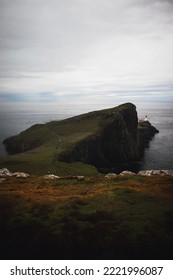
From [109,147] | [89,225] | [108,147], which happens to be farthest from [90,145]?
[89,225]

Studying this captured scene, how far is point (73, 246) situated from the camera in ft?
59.1

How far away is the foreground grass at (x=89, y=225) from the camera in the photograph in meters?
17.4

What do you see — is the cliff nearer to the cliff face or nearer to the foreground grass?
the cliff face

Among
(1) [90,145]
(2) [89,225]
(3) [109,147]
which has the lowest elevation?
(3) [109,147]

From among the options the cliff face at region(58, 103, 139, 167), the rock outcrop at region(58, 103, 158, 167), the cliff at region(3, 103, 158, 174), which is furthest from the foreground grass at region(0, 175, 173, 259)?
the cliff face at region(58, 103, 139, 167)

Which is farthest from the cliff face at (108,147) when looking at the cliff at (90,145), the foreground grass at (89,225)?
the foreground grass at (89,225)

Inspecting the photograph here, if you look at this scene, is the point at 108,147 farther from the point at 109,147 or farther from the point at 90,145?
the point at 90,145

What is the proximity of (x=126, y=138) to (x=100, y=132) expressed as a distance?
64.9 feet

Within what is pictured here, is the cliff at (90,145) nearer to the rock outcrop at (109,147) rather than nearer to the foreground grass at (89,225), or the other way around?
the rock outcrop at (109,147)

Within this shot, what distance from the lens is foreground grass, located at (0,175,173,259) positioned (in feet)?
57.2

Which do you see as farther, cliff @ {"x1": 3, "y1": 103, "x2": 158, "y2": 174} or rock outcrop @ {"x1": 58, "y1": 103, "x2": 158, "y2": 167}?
rock outcrop @ {"x1": 58, "y1": 103, "x2": 158, "y2": 167}

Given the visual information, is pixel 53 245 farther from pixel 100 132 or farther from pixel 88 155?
pixel 100 132

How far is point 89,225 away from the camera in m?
20.7
